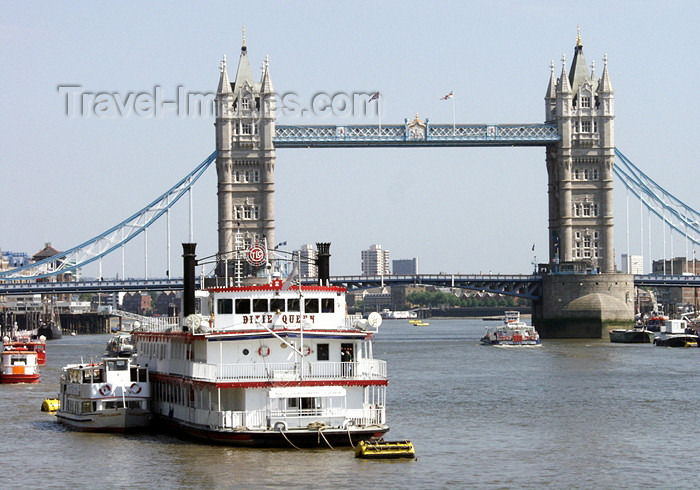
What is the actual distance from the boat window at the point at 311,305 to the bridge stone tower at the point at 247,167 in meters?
89.4

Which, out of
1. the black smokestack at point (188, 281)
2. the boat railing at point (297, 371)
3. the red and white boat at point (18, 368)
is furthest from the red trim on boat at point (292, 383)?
the red and white boat at point (18, 368)

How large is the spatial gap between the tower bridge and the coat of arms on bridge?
0.29 ft

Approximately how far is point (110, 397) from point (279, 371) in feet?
26.8

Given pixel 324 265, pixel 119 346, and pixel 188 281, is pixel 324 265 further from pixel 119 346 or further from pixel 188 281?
pixel 119 346

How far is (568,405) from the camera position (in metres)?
54.8

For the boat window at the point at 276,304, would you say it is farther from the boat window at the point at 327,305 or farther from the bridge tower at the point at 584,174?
the bridge tower at the point at 584,174

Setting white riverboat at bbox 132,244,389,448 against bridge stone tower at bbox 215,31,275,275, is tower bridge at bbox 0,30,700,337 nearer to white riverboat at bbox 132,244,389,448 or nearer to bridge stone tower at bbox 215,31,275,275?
bridge stone tower at bbox 215,31,275,275

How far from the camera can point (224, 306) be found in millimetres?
40594

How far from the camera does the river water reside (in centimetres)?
3566

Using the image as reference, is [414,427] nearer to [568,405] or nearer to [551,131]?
[568,405]

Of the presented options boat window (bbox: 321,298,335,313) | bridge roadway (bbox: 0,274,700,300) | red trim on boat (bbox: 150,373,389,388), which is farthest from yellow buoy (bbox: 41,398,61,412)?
bridge roadway (bbox: 0,274,700,300)

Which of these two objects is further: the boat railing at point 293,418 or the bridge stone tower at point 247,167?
the bridge stone tower at point 247,167

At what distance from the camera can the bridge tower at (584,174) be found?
13062cm

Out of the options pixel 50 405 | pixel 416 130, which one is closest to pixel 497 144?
pixel 416 130
